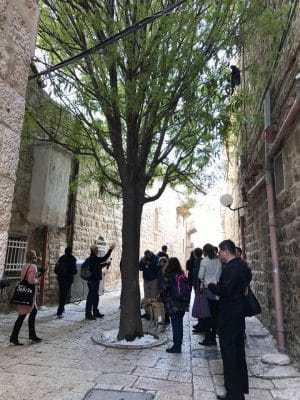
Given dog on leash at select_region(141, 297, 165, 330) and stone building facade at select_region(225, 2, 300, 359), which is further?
dog on leash at select_region(141, 297, 165, 330)

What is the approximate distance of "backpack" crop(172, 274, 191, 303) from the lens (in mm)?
5439

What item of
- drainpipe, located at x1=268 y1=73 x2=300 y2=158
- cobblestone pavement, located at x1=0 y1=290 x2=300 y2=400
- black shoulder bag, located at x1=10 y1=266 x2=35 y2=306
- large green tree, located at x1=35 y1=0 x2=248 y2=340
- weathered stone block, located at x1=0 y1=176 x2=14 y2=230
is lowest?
cobblestone pavement, located at x1=0 y1=290 x2=300 y2=400

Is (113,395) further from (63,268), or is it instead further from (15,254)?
(15,254)

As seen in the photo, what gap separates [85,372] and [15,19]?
157 inches

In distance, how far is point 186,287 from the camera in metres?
5.55

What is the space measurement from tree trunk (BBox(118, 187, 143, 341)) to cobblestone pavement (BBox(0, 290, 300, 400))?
541 millimetres

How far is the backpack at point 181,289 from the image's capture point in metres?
5.44

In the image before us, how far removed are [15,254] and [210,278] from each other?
4.92 meters

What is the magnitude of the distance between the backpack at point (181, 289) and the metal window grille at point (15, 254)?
4404 mm

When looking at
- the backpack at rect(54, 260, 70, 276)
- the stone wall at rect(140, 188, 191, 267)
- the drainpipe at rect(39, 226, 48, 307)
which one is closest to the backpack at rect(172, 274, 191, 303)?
the backpack at rect(54, 260, 70, 276)

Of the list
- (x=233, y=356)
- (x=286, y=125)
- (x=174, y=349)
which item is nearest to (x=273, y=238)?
(x=286, y=125)

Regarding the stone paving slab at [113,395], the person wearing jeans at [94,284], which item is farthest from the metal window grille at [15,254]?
the stone paving slab at [113,395]

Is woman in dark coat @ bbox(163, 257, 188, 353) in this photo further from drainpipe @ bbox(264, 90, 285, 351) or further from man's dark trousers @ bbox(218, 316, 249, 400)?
man's dark trousers @ bbox(218, 316, 249, 400)

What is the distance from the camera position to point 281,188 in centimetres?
577
